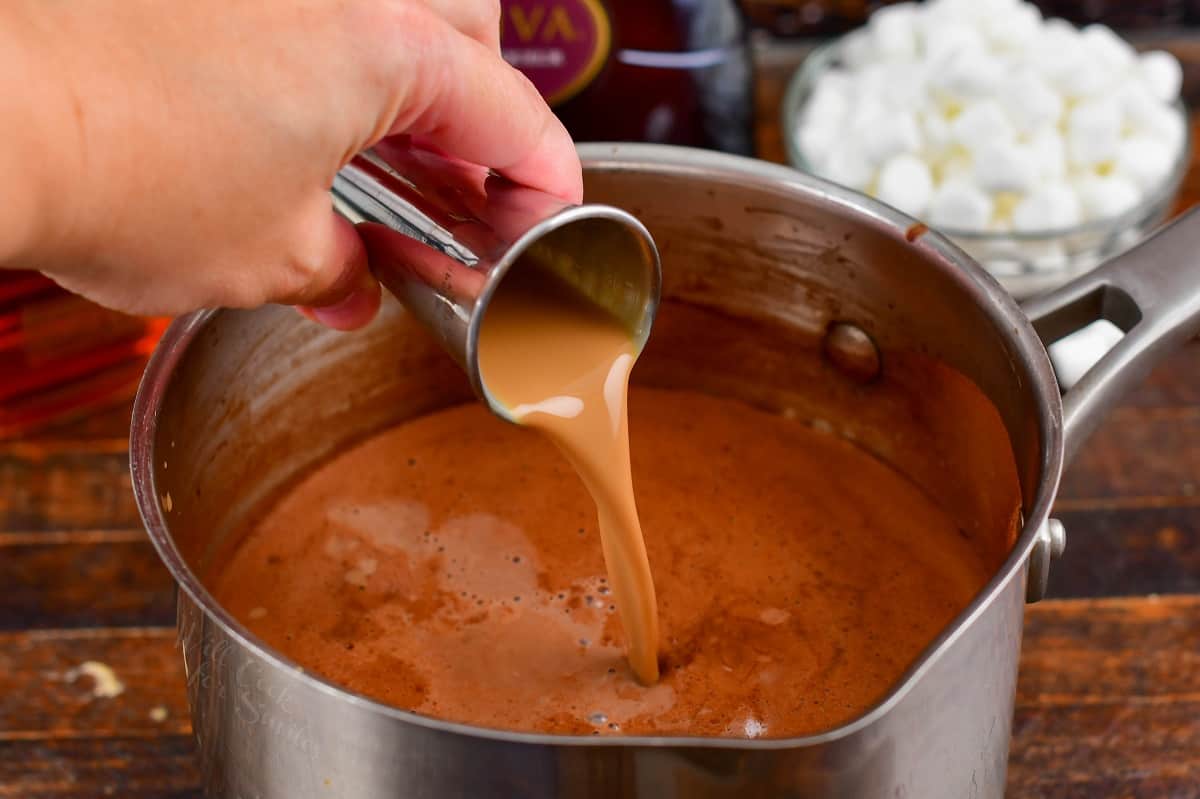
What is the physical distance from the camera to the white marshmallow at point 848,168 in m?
1.36

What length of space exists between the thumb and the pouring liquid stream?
9 cm

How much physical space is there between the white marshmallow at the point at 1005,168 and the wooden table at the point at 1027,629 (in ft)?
0.73

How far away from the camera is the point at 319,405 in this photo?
1105 mm

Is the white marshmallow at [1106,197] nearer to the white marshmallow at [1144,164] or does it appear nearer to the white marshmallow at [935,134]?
the white marshmallow at [1144,164]

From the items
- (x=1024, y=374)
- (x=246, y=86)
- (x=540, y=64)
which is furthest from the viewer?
Result: (x=540, y=64)

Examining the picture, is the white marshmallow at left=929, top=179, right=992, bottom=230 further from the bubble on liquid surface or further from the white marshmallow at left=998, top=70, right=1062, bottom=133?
the bubble on liquid surface

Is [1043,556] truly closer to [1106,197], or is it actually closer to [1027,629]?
[1027,629]

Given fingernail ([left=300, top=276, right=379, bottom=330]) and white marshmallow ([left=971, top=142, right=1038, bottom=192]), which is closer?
fingernail ([left=300, top=276, right=379, bottom=330])

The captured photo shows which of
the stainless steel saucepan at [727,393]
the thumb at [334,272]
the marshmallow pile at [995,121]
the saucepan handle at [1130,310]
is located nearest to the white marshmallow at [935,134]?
the marshmallow pile at [995,121]

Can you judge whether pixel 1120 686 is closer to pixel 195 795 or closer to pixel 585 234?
pixel 585 234

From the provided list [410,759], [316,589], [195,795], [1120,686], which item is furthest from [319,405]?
[1120,686]

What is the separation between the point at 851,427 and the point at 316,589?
0.45 meters

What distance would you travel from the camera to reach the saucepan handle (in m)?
0.80

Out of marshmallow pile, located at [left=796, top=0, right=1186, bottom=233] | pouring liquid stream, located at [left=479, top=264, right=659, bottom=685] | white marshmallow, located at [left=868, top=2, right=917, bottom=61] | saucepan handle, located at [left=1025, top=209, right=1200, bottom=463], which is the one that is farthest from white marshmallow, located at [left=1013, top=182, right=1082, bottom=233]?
pouring liquid stream, located at [left=479, top=264, right=659, bottom=685]
